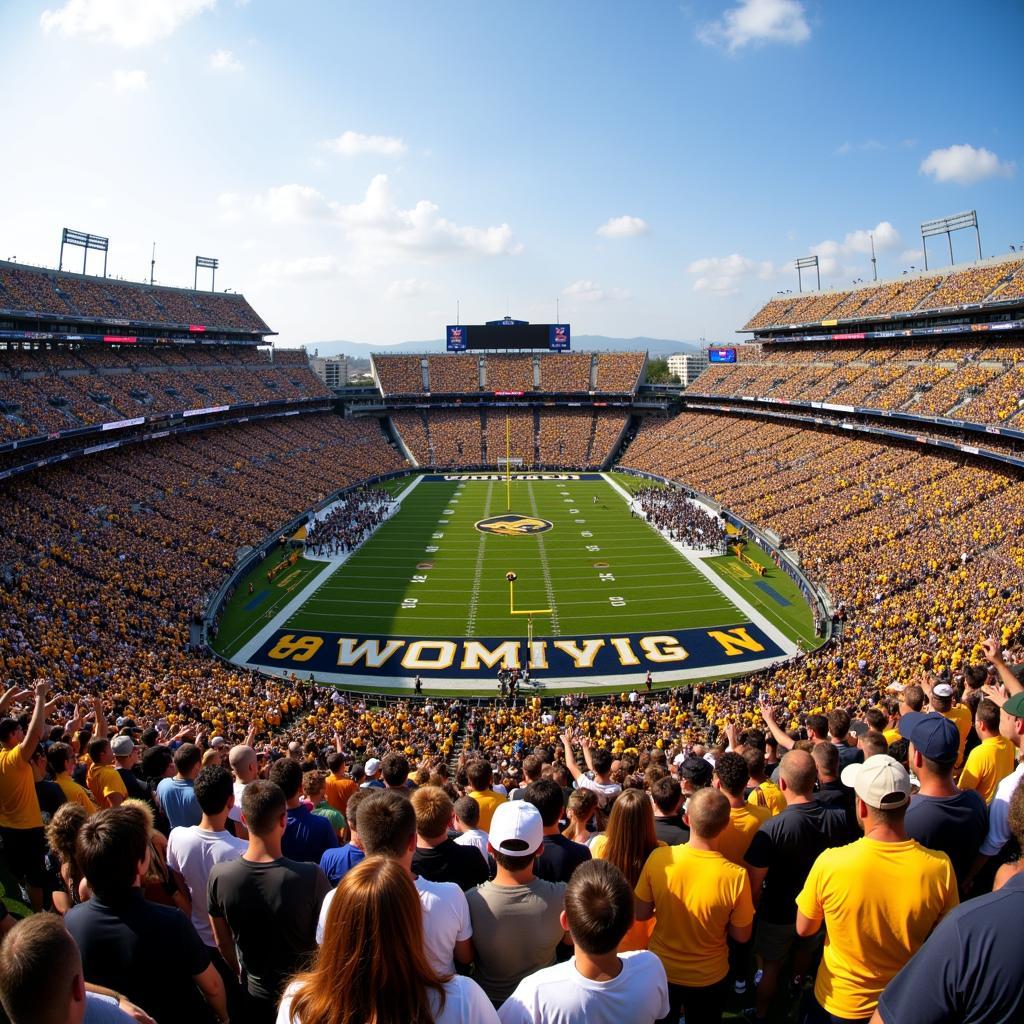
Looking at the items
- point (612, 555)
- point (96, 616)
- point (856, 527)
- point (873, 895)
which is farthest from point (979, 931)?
point (612, 555)

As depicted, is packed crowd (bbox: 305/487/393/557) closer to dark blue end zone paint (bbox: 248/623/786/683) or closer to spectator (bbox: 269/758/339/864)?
dark blue end zone paint (bbox: 248/623/786/683)

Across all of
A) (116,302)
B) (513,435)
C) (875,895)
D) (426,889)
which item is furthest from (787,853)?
(513,435)

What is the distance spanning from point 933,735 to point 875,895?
4.23 ft

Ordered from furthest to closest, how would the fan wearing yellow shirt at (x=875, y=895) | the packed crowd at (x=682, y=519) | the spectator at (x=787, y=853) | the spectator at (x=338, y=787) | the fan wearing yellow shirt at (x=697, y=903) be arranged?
1. the packed crowd at (x=682, y=519)
2. the spectator at (x=338, y=787)
3. the spectator at (x=787, y=853)
4. the fan wearing yellow shirt at (x=697, y=903)
5. the fan wearing yellow shirt at (x=875, y=895)

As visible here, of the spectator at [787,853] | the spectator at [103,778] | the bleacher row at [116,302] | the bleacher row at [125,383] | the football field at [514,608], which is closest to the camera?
the spectator at [787,853]

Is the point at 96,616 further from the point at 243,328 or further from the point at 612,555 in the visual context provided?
the point at 243,328

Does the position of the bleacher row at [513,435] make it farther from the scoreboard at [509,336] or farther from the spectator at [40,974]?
the spectator at [40,974]

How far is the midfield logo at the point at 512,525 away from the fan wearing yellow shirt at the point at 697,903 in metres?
39.8

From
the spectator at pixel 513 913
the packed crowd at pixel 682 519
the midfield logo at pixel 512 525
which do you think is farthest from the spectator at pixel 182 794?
the midfield logo at pixel 512 525

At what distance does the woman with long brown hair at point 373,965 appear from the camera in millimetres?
2307

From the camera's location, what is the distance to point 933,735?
14.3 feet

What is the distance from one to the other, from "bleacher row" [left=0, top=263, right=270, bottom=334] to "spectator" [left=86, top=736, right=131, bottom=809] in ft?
Answer: 142

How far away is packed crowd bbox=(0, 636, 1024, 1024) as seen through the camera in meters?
2.32

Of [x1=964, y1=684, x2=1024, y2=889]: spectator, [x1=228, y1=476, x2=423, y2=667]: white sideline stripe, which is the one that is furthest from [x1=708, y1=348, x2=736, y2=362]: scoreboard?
[x1=964, y1=684, x2=1024, y2=889]: spectator
